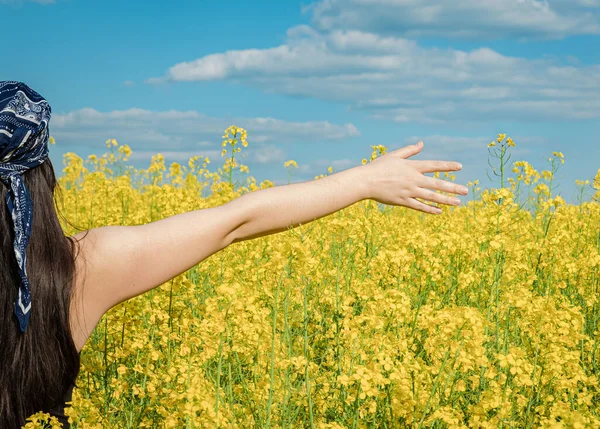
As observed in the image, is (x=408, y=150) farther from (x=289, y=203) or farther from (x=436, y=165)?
(x=289, y=203)

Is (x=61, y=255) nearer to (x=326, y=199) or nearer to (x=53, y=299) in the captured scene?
(x=53, y=299)

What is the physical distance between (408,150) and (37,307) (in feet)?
3.94

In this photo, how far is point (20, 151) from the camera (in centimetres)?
175

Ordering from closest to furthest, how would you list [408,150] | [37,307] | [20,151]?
1. [20,151]
2. [37,307]
3. [408,150]

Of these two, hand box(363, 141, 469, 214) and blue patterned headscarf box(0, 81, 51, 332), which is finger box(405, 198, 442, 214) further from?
blue patterned headscarf box(0, 81, 51, 332)

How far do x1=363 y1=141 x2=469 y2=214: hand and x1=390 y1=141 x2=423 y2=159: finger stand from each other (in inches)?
2.3

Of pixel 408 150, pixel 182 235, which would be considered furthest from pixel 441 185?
pixel 182 235

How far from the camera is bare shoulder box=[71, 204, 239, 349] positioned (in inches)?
76.4

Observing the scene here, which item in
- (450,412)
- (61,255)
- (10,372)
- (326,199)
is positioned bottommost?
(450,412)

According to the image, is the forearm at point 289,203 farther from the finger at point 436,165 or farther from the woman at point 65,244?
the finger at point 436,165

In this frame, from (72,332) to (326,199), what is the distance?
819 millimetres

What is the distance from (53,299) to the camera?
1.88 m

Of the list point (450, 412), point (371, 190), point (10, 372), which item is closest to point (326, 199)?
point (371, 190)

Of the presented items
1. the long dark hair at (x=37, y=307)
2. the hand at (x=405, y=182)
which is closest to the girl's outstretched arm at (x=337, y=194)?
the hand at (x=405, y=182)
